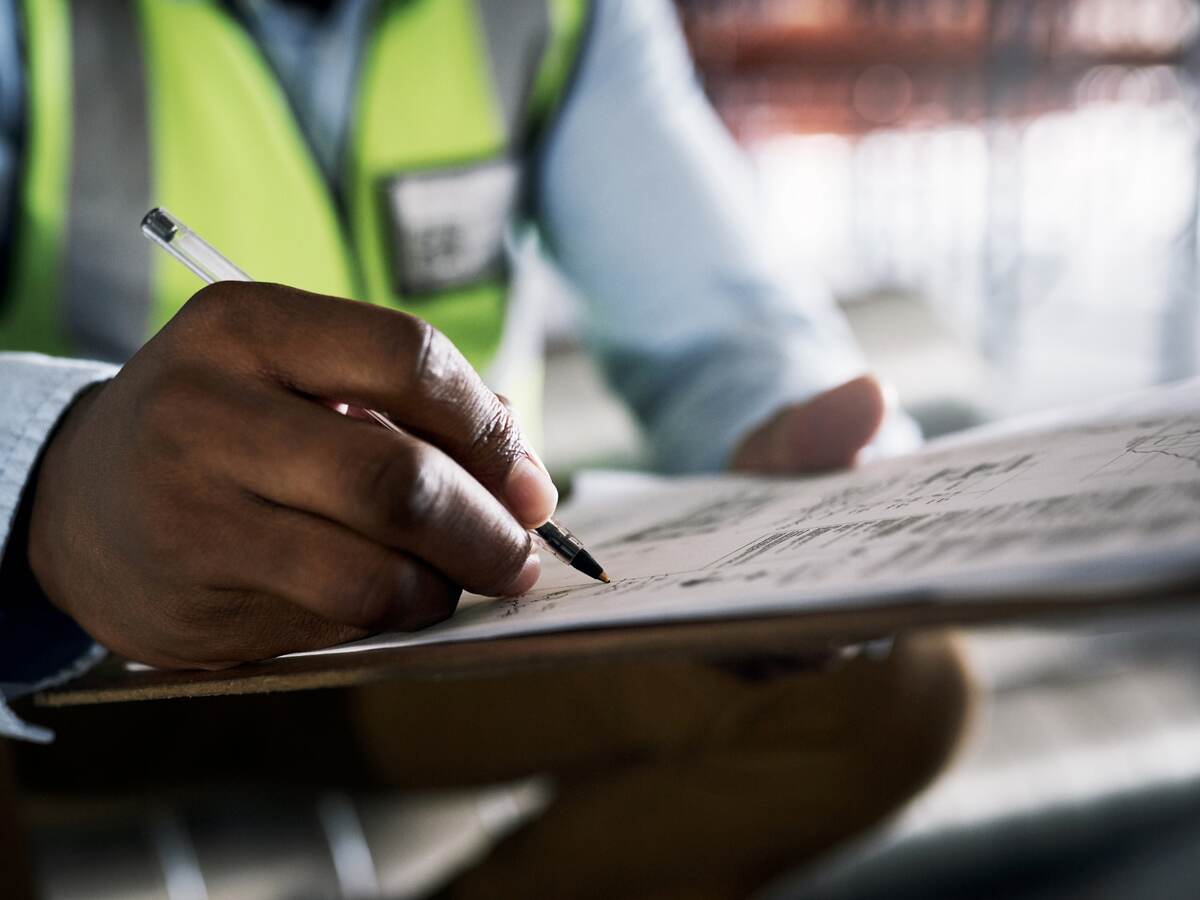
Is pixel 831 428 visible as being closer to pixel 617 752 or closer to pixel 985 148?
pixel 617 752

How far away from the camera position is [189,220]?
0.72 meters

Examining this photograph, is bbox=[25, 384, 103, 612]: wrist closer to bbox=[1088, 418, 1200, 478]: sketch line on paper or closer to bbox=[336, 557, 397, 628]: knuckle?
bbox=[336, 557, 397, 628]: knuckle

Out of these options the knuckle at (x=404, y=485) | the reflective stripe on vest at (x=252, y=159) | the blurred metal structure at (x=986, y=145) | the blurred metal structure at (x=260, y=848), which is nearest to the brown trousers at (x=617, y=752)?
the blurred metal structure at (x=260, y=848)

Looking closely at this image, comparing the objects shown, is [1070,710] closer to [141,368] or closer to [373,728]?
[373,728]

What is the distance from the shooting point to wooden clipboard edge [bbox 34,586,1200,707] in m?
0.19

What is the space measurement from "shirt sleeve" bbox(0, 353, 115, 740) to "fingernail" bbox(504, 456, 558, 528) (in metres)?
0.16

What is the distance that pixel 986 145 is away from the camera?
3.59 m

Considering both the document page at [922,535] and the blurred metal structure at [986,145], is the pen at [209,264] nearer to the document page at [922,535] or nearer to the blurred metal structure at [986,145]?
the document page at [922,535]

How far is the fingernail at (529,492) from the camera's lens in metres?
0.28

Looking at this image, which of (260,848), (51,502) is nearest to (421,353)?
(51,502)

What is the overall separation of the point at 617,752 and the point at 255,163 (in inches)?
21.1

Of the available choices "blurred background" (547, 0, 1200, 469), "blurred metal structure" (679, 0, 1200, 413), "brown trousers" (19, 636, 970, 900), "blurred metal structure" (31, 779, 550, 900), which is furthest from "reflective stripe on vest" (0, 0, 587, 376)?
"blurred metal structure" (679, 0, 1200, 413)

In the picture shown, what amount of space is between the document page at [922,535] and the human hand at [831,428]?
0.18ft

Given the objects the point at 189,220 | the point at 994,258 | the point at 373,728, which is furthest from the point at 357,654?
the point at 994,258
